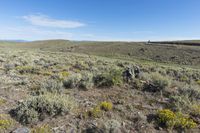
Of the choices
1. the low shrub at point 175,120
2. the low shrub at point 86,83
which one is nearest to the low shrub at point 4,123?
the low shrub at point 86,83

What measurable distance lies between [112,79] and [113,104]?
222cm

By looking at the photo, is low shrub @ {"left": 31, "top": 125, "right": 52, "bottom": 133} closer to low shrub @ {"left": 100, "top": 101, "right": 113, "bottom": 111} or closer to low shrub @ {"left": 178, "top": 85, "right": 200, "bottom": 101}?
low shrub @ {"left": 100, "top": 101, "right": 113, "bottom": 111}

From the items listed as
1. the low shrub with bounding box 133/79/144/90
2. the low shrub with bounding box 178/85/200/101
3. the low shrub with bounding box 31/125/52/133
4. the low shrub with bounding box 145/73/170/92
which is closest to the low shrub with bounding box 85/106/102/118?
the low shrub with bounding box 31/125/52/133

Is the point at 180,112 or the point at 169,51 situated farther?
the point at 169,51

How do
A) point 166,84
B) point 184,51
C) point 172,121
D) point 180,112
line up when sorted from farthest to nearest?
point 184,51
point 166,84
point 180,112
point 172,121

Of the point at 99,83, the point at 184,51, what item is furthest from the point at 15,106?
the point at 184,51

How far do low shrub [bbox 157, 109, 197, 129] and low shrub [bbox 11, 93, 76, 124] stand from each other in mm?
2600

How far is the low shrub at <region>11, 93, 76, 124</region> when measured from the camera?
480cm

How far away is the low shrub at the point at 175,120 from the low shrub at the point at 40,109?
102 inches

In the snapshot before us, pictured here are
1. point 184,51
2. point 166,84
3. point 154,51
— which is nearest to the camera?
point 166,84

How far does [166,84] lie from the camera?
7.99 m

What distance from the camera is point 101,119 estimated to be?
4.99 m

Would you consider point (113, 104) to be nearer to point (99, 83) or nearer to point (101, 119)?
point (101, 119)

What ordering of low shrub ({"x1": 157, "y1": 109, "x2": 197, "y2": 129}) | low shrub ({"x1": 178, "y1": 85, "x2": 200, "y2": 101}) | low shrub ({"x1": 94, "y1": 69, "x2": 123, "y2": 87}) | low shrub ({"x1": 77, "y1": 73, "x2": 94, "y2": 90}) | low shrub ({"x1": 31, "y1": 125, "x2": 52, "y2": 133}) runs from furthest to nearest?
low shrub ({"x1": 94, "y1": 69, "x2": 123, "y2": 87}) < low shrub ({"x1": 77, "y1": 73, "x2": 94, "y2": 90}) < low shrub ({"x1": 178, "y1": 85, "x2": 200, "y2": 101}) < low shrub ({"x1": 157, "y1": 109, "x2": 197, "y2": 129}) < low shrub ({"x1": 31, "y1": 125, "x2": 52, "y2": 133})
